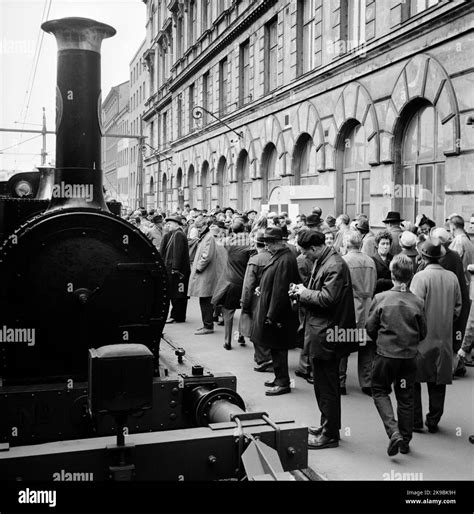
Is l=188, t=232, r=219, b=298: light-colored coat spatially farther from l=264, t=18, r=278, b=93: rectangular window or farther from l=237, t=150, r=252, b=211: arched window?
l=237, t=150, r=252, b=211: arched window

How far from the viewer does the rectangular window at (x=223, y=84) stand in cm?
2944

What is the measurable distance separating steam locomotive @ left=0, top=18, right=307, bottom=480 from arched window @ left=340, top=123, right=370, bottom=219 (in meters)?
11.9

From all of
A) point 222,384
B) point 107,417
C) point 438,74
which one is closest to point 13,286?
point 107,417

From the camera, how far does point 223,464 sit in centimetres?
430

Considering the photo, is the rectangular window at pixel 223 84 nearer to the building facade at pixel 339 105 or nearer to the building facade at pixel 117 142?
the building facade at pixel 339 105

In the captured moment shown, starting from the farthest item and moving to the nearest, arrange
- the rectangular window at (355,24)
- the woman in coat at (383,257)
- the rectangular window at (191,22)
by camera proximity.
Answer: the rectangular window at (191,22), the rectangular window at (355,24), the woman in coat at (383,257)

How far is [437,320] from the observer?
6.76 meters

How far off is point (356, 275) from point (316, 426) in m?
2.03

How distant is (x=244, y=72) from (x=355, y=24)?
10.4 m

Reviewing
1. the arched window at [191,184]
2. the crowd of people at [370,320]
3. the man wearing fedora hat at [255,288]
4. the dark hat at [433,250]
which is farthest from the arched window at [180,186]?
the dark hat at [433,250]

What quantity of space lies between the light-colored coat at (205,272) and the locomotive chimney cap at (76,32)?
23.6 ft

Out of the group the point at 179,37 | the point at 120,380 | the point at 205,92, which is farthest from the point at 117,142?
the point at 120,380

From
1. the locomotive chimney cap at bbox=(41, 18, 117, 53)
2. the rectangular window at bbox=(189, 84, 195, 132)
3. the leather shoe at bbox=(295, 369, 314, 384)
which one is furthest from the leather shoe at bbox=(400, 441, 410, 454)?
the rectangular window at bbox=(189, 84, 195, 132)

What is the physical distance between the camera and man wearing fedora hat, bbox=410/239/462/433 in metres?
6.62
